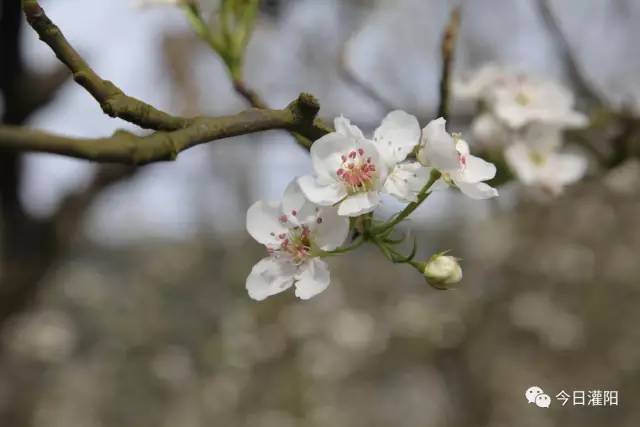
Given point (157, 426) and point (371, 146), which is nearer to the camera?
point (371, 146)

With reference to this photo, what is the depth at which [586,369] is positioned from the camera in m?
4.12

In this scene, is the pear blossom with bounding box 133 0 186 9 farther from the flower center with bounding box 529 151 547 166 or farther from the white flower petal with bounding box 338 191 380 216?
the flower center with bounding box 529 151 547 166

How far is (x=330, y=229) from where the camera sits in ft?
2.10

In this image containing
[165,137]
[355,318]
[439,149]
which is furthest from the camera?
[355,318]

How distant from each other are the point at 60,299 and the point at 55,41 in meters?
5.19

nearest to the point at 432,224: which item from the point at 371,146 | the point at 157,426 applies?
the point at 157,426

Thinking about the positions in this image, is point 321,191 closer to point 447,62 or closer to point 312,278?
point 312,278

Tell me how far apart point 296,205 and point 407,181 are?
10cm

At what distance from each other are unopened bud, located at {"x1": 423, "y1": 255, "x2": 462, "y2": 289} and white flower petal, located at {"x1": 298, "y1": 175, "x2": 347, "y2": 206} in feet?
0.38

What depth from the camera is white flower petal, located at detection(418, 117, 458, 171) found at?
568 mm

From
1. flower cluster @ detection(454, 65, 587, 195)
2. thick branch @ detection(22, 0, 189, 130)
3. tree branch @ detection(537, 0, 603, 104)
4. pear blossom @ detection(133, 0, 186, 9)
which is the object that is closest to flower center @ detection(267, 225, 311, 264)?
thick branch @ detection(22, 0, 189, 130)

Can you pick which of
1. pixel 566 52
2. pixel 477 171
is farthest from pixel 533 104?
pixel 477 171

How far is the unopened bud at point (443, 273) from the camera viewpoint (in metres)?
0.64

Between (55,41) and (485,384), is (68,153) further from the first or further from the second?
(485,384)
